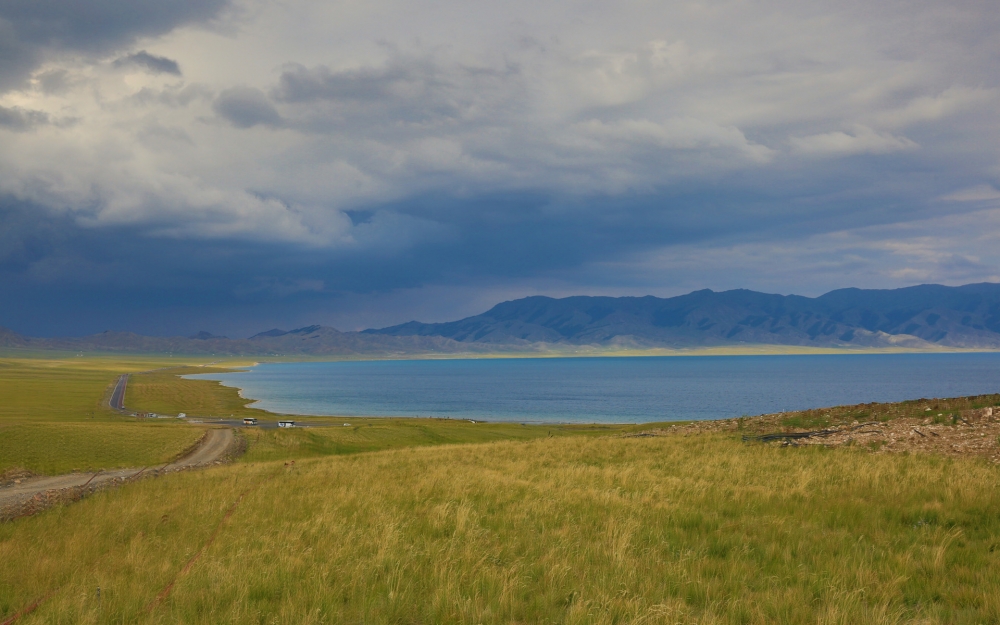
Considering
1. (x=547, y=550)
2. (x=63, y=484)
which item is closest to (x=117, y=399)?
(x=63, y=484)

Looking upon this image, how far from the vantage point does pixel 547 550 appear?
31.2ft

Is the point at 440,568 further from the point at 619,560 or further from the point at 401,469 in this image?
the point at 401,469

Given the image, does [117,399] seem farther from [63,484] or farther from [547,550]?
[547,550]

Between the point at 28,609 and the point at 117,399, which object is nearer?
the point at 28,609

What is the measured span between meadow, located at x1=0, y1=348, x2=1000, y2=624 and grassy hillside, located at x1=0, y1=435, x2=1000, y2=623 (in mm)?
41

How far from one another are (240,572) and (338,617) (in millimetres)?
2387

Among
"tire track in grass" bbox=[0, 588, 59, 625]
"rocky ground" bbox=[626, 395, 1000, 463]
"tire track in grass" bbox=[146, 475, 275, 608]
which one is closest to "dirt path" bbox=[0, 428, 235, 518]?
"tire track in grass" bbox=[146, 475, 275, 608]

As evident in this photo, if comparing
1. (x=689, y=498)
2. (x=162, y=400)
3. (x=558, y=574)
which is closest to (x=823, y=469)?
(x=689, y=498)

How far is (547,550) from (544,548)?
17 cm

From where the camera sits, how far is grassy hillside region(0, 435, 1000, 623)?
7.23 metres

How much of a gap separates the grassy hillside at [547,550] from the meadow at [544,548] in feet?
0.13

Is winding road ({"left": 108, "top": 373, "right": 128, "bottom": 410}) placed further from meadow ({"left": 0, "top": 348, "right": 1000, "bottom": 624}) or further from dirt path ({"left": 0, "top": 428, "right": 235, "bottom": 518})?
meadow ({"left": 0, "top": 348, "right": 1000, "bottom": 624})

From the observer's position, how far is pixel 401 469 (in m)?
21.7

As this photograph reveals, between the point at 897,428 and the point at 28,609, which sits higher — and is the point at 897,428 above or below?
below
